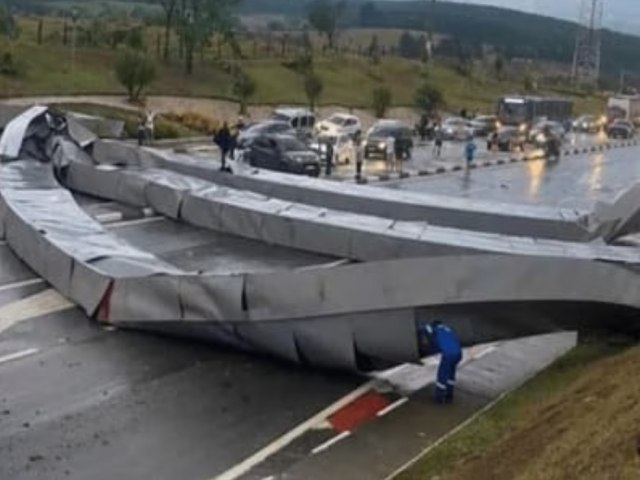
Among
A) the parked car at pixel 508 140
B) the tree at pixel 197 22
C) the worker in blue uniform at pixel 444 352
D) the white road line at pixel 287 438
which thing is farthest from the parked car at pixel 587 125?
the white road line at pixel 287 438

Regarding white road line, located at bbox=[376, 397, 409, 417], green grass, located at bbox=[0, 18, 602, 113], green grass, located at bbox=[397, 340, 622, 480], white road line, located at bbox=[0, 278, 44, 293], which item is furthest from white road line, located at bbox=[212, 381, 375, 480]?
green grass, located at bbox=[0, 18, 602, 113]

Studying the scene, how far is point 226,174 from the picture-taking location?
99.7 ft

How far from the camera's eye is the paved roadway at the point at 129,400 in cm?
1192

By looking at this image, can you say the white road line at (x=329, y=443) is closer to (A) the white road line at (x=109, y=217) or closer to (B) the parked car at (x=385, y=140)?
(A) the white road line at (x=109, y=217)

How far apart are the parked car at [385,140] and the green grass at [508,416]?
3092 centimetres

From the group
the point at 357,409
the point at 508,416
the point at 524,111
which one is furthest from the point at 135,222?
the point at 524,111

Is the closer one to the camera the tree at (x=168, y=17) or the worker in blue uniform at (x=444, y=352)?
the worker in blue uniform at (x=444, y=352)

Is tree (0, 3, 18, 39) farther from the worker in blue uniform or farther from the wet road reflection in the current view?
the worker in blue uniform

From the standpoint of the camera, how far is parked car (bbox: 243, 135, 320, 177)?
3853 centimetres

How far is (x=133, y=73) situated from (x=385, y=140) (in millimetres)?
14640

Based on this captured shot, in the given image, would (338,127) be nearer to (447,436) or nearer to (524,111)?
(524,111)

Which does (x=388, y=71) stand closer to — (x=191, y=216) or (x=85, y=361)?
(x=191, y=216)

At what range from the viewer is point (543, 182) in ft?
148

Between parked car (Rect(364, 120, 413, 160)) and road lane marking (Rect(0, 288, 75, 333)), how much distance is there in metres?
28.9
